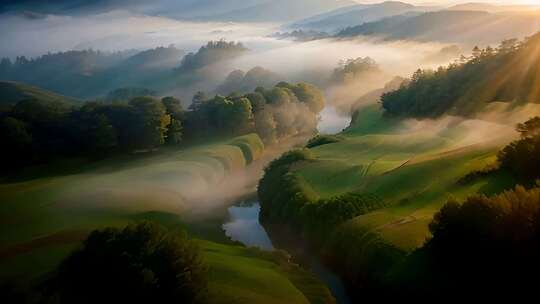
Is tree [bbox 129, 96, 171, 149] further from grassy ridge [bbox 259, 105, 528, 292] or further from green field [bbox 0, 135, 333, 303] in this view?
grassy ridge [bbox 259, 105, 528, 292]

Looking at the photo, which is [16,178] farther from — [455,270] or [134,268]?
[455,270]

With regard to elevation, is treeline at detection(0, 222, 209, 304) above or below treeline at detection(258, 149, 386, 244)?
above

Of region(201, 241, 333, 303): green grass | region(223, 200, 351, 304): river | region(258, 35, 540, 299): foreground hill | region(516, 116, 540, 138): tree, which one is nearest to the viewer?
region(201, 241, 333, 303): green grass

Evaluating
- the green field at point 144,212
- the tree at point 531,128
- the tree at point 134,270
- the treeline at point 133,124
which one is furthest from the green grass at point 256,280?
the treeline at point 133,124

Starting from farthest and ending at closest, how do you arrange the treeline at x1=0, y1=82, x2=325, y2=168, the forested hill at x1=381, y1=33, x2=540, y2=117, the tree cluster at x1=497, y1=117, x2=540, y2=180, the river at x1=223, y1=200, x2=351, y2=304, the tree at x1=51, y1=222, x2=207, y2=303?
the forested hill at x1=381, y1=33, x2=540, y2=117 → the treeline at x1=0, y1=82, x2=325, y2=168 → the river at x1=223, y1=200, x2=351, y2=304 → the tree cluster at x1=497, y1=117, x2=540, y2=180 → the tree at x1=51, y1=222, x2=207, y2=303

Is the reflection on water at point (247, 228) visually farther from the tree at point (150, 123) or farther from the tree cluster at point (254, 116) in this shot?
the tree cluster at point (254, 116)

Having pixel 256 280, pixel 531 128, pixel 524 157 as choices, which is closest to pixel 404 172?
pixel 531 128

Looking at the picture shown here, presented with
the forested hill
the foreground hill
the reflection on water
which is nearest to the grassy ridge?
the foreground hill
